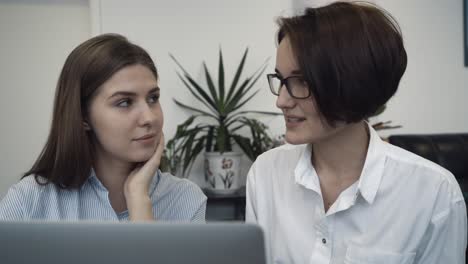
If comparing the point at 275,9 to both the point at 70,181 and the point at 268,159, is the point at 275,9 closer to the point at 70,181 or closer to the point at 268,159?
the point at 268,159

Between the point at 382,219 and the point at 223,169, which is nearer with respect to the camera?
the point at 382,219

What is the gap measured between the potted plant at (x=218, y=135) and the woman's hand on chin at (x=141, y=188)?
143 cm

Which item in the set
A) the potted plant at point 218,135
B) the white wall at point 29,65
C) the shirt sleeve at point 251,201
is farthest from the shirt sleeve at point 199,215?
the white wall at point 29,65

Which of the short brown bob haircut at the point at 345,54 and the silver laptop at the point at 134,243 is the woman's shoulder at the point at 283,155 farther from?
the silver laptop at the point at 134,243

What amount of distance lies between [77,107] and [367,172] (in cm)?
80

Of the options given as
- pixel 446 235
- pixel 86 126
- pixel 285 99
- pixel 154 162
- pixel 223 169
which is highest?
pixel 285 99

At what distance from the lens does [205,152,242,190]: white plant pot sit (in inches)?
112

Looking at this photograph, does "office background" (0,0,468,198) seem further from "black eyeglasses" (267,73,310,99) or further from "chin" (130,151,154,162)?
→ "black eyeglasses" (267,73,310,99)

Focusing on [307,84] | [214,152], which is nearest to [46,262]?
[307,84]

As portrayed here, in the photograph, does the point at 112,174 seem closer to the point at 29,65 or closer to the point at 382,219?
the point at 382,219

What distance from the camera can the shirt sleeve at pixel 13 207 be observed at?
3.98 feet

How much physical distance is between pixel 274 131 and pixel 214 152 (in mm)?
633

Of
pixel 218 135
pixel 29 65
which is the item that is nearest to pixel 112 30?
pixel 29 65

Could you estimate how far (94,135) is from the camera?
138 cm
